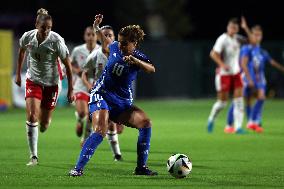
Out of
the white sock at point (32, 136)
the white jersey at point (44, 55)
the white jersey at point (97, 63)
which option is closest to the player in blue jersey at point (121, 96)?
the white jersey at point (44, 55)

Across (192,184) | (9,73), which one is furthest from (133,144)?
(9,73)

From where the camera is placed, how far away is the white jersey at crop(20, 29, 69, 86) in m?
13.6

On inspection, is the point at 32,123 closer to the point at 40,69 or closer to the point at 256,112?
the point at 40,69

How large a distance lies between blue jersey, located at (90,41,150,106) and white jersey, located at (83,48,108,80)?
8.20 feet

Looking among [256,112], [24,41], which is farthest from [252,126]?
[24,41]

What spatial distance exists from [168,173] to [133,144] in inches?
205

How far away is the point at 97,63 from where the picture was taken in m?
15.1

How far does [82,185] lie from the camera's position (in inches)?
446

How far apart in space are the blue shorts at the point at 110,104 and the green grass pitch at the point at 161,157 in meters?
0.89

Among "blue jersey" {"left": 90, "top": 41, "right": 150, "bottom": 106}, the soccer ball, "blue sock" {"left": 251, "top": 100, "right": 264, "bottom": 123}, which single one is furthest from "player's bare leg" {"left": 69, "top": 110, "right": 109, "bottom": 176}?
"blue sock" {"left": 251, "top": 100, "right": 264, "bottom": 123}

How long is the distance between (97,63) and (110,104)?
2.74m

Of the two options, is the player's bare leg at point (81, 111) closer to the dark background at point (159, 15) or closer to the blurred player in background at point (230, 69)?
the blurred player in background at point (230, 69)

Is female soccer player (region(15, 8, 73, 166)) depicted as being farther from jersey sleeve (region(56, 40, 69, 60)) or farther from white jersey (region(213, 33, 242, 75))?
white jersey (region(213, 33, 242, 75))

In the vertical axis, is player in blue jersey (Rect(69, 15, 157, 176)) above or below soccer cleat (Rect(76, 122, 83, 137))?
above
